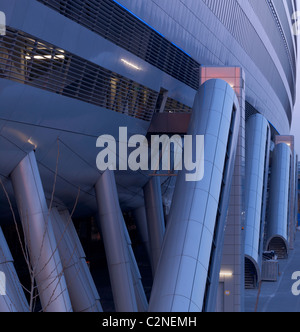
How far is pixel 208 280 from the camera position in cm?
1373

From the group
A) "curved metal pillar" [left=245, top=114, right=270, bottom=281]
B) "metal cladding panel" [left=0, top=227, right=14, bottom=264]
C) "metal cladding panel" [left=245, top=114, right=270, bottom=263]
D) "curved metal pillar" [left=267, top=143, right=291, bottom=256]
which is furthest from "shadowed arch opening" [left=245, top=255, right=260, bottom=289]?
"metal cladding panel" [left=0, top=227, right=14, bottom=264]

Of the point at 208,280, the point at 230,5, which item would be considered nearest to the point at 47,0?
the point at 208,280

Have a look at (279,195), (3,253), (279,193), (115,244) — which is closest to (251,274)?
(115,244)

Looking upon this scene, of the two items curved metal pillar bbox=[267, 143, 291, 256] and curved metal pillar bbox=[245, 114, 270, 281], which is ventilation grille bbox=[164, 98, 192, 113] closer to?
curved metal pillar bbox=[245, 114, 270, 281]

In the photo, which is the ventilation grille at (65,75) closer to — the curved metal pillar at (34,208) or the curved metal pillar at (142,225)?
the curved metal pillar at (34,208)

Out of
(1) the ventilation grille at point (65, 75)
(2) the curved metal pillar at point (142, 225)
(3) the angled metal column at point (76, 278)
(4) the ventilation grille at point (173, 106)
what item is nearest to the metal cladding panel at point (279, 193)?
(2) the curved metal pillar at point (142, 225)

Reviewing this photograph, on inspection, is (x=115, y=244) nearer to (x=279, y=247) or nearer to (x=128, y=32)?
(x=128, y=32)

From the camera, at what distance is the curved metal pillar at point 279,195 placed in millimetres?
45500

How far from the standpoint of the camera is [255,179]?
39.3 metres

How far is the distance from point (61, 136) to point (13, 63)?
3700mm

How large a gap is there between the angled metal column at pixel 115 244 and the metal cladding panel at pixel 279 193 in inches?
1019

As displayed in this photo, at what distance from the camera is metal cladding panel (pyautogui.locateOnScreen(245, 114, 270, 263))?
117 feet
